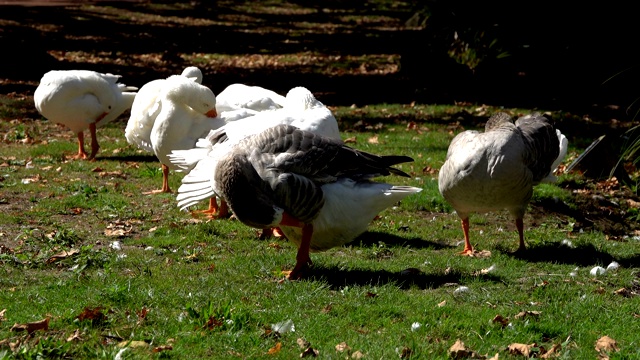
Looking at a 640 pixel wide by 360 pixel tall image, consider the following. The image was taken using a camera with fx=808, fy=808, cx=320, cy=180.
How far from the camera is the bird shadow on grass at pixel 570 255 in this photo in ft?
23.8

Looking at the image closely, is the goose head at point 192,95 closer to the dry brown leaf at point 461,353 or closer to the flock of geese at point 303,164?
the flock of geese at point 303,164

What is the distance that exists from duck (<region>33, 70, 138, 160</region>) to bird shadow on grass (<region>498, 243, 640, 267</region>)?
258 inches

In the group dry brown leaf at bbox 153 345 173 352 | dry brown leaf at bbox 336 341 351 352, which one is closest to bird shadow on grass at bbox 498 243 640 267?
dry brown leaf at bbox 336 341 351 352

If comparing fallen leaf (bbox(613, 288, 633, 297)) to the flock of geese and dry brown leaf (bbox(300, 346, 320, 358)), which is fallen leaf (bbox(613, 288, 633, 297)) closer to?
the flock of geese

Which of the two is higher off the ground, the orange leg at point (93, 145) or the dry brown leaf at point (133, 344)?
the dry brown leaf at point (133, 344)

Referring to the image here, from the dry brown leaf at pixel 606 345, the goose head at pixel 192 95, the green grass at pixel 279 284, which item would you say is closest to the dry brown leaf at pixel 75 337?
the green grass at pixel 279 284

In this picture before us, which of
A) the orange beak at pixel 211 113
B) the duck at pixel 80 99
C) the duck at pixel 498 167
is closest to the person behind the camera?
the duck at pixel 498 167

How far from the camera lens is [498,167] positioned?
23.4 feet

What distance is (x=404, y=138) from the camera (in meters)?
12.9

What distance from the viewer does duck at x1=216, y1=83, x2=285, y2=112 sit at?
362 inches

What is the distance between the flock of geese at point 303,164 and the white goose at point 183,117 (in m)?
0.01

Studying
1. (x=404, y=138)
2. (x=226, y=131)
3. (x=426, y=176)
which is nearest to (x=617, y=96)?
(x=404, y=138)

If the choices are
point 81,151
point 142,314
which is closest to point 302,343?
point 142,314

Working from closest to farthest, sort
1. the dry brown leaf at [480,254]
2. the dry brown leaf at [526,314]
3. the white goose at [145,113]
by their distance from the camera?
the dry brown leaf at [526,314] → the dry brown leaf at [480,254] → the white goose at [145,113]
